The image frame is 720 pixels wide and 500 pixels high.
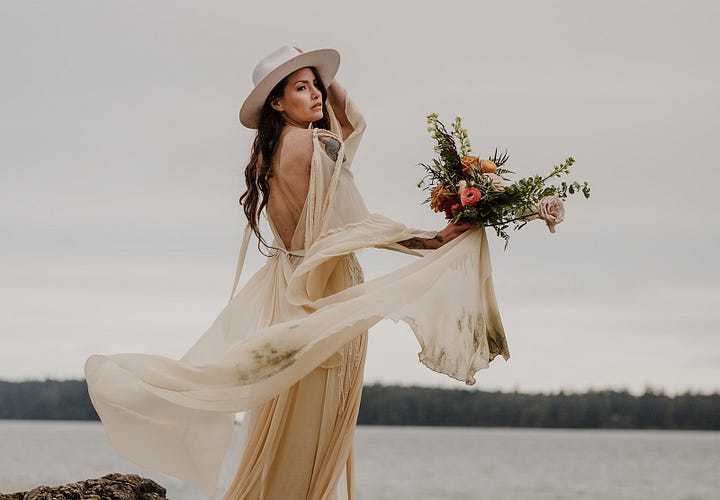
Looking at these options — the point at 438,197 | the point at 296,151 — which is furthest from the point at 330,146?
the point at 438,197

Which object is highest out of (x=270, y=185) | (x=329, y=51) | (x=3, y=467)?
(x=329, y=51)

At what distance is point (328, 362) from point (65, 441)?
2712 inches

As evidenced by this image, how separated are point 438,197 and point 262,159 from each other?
3.10 feet

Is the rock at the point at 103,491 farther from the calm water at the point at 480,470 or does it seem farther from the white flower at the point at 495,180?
the calm water at the point at 480,470

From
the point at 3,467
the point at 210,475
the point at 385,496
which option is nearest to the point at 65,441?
the point at 3,467

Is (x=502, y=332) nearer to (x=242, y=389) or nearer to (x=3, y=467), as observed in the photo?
(x=242, y=389)

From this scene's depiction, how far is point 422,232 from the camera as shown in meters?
5.95

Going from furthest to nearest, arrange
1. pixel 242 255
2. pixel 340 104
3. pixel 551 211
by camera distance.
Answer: pixel 340 104, pixel 242 255, pixel 551 211

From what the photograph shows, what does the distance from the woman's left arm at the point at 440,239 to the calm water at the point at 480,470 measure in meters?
28.3

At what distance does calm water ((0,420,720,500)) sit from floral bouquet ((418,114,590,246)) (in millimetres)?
28505

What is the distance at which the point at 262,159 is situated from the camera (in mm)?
6047

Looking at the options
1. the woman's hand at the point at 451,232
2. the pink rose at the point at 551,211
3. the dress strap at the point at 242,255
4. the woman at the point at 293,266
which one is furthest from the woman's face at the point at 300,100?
the pink rose at the point at 551,211

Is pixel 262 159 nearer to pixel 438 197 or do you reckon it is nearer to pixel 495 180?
pixel 438 197

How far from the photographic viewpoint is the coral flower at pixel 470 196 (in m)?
5.68
